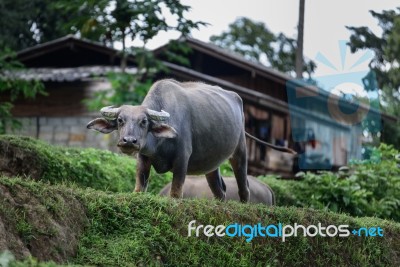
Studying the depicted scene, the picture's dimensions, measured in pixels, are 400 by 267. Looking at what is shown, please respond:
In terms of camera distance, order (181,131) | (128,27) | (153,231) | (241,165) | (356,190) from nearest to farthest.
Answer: (153,231) < (181,131) < (241,165) < (356,190) < (128,27)

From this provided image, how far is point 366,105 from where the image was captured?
57.8 ft

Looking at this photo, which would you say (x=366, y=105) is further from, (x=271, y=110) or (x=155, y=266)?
(x=155, y=266)

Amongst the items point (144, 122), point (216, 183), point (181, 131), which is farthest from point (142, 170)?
point (216, 183)

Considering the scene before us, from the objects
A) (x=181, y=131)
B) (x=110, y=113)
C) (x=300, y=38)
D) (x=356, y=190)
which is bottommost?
(x=356, y=190)

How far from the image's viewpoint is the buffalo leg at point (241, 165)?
11570 mm

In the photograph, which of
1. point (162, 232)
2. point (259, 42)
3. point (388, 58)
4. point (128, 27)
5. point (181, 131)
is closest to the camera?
point (162, 232)

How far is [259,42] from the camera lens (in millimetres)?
44094

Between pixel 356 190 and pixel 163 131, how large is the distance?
668cm

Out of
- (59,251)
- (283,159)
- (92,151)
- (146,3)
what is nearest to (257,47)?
(283,159)

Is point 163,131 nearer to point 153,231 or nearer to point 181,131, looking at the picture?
point 181,131

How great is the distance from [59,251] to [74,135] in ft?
56.9

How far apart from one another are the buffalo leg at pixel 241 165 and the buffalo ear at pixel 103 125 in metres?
2.30

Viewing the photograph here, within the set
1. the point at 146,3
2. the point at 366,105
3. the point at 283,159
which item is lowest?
the point at 283,159

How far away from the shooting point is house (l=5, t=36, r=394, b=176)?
21750 millimetres
